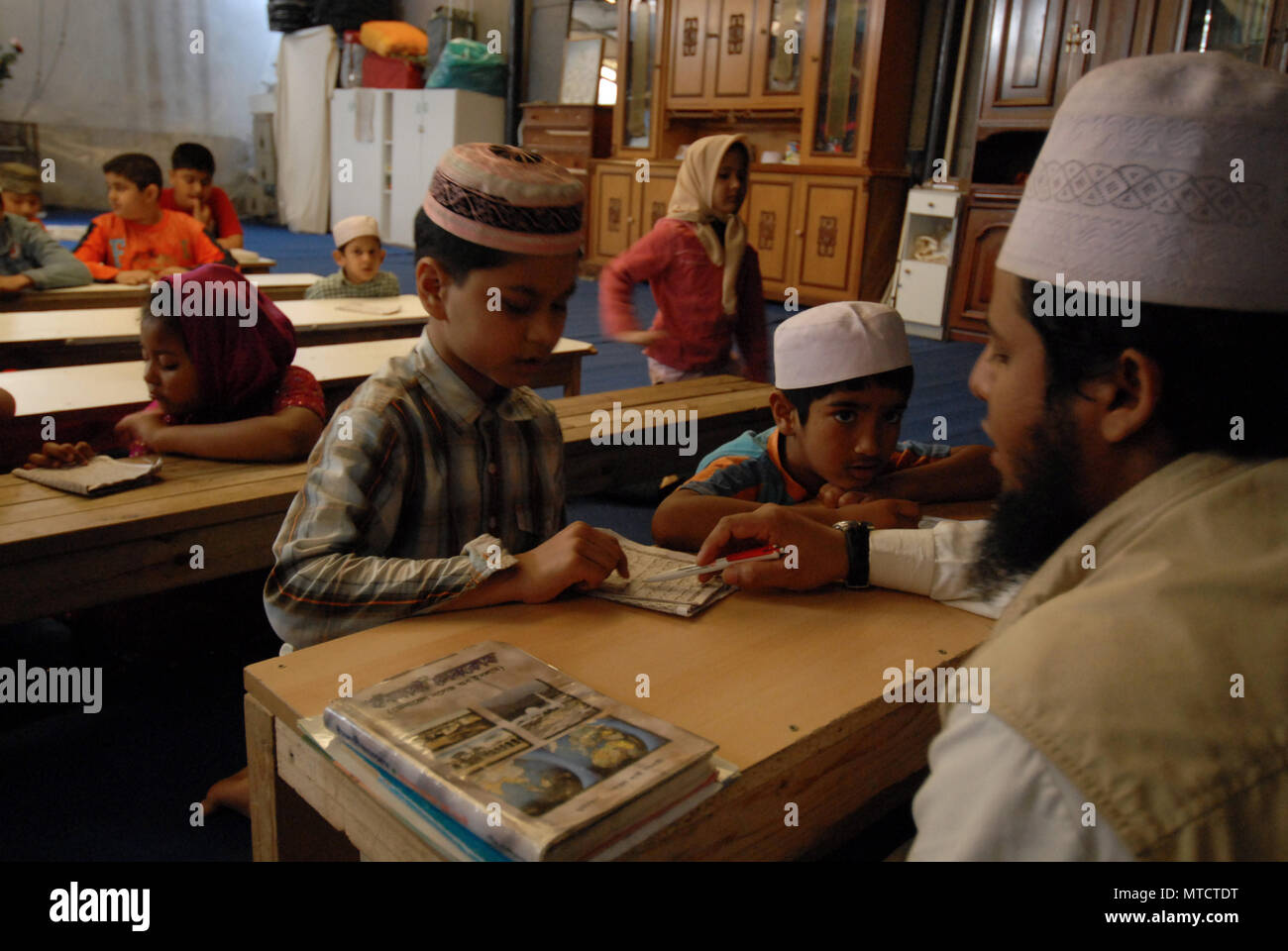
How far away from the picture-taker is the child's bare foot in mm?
1709

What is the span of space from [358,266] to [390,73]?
7696 mm

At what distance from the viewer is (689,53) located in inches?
317

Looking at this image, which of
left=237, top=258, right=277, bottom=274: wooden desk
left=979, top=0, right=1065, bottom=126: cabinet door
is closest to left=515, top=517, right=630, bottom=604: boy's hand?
left=237, top=258, right=277, bottom=274: wooden desk

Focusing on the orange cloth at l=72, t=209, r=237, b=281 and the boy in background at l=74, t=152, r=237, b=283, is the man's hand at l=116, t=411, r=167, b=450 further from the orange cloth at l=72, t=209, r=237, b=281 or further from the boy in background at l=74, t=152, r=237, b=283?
the orange cloth at l=72, t=209, r=237, b=281

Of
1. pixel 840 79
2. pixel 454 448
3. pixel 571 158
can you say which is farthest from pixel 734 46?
pixel 454 448

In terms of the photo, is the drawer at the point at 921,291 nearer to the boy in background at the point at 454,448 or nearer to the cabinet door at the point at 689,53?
the cabinet door at the point at 689,53

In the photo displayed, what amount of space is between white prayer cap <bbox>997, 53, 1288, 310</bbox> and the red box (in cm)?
1117

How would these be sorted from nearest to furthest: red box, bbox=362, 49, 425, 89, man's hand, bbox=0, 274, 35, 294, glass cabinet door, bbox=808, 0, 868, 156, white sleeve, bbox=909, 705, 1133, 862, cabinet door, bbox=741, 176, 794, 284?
white sleeve, bbox=909, 705, 1133, 862
man's hand, bbox=0, 274, 35, 294
glass cabinet door, bbox=808, 0, 868, 156
cabinet door, bbox=741, 176, 794, 284
red box, bbox=362, 49, 425, 89

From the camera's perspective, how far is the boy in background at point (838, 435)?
1.65 m

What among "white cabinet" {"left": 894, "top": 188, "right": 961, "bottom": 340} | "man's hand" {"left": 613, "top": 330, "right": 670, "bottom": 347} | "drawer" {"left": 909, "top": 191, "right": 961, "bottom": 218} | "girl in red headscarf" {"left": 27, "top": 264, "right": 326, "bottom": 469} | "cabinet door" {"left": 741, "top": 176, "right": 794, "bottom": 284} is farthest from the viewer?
"cabinet door" {"left": 741, "top": 176, "right": 794, "bottom": 284}

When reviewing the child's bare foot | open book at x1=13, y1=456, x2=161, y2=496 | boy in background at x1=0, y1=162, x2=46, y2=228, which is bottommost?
the child's bare foot

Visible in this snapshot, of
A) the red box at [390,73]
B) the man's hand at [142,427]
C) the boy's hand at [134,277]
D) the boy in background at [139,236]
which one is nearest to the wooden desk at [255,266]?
the boy in background at [139,236]
